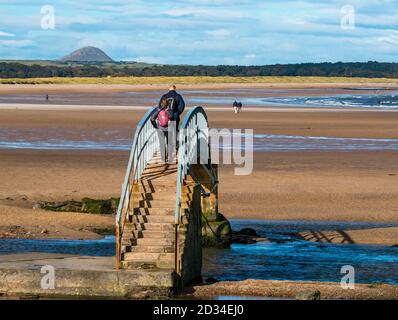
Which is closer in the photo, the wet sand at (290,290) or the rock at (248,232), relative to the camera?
the wet sand at (290,290)

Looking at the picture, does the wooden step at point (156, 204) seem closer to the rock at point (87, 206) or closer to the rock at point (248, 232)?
the rock at point (248, 232)

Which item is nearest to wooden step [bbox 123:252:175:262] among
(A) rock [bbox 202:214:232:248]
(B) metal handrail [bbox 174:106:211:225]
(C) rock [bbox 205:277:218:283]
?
(B) metal handrail [bbox 174:106:211:225]

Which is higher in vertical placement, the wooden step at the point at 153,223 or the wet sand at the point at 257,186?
the wooden step at the point at 153,223

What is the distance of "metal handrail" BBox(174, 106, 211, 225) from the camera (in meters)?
16.3

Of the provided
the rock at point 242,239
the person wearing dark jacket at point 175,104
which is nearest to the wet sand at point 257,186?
the rock at point 242,239

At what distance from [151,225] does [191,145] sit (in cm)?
316

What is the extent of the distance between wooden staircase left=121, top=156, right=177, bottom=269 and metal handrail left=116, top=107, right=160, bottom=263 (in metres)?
0.16

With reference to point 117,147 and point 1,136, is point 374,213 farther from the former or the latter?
point 1,136

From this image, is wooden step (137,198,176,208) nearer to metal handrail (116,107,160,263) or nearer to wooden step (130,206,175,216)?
wooden step (130,206,175,216)

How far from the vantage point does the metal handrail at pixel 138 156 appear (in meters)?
15.7

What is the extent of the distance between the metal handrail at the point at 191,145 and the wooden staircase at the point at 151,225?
423 millimetres

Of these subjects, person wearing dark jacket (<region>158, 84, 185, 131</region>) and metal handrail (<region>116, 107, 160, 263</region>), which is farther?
person wearing dark jacket (<region>158, 84, 185, 131</region>)

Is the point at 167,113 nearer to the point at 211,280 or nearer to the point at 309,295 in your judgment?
the point at 211,280

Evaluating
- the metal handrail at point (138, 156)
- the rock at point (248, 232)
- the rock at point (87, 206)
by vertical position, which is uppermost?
the metal handrail at point (138, 156)
